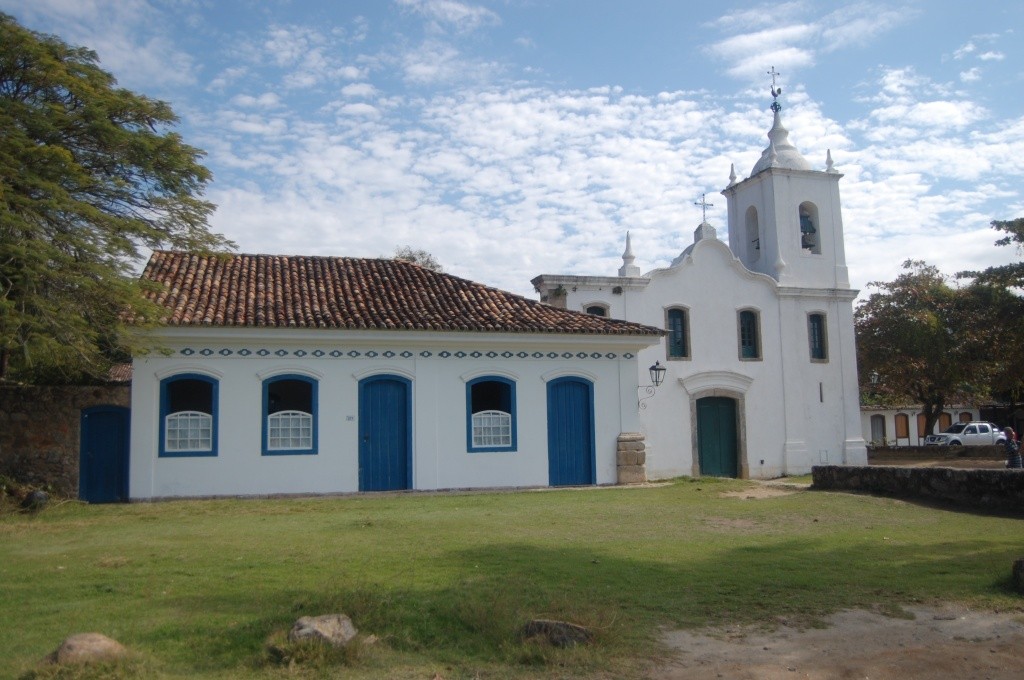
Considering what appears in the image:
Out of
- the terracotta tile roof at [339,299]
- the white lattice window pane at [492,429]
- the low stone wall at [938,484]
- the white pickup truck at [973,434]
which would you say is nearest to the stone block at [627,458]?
the white lattice window pane at [492,429]

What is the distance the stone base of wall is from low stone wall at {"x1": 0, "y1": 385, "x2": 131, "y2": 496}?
9550 mm

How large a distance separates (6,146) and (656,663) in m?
10.8

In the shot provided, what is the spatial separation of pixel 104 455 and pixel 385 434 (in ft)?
15.6

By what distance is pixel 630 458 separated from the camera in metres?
17.0

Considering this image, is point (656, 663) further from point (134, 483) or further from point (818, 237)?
point (818, 237)

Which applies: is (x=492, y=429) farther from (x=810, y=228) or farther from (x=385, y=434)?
(x=810, y=228)

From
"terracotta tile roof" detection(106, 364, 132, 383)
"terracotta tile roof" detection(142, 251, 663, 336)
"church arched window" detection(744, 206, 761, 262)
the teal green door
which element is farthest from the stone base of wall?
"terracotta tile roof" detection(106, 364, 132, 383)

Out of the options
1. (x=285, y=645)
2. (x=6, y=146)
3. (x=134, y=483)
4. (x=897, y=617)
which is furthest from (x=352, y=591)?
(x=134, y=483)

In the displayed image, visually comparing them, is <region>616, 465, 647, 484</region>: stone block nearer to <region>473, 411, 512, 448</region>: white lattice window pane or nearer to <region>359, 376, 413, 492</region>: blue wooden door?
<region>473, 411, 512, 448</region>: white lattice window pane

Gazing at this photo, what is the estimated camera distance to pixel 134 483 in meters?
14.4

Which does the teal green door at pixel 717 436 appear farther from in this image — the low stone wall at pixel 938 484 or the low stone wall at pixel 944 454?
the low stone wall at pixel 944 454

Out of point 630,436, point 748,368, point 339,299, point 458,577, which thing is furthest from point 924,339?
point 458,577

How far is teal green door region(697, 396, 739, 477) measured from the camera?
20.9 meters

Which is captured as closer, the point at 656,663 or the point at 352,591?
the point at 656,663
